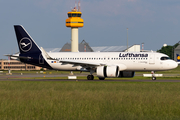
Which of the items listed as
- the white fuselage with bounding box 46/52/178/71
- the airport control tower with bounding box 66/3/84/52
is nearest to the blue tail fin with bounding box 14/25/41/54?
the white fuselage with bounding box 46/52/178/71

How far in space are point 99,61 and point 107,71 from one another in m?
4.00

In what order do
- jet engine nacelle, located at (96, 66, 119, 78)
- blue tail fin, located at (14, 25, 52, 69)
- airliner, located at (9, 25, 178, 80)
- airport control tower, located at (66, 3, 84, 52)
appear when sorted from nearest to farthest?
jet engine nacelle, located at (96, 66, 119, 78)
airliner, located at (9, 25, 178, 80)
blue tail fin, located at (14, 25, 52, 69)
airport control tower, located at (66, 3, 84, 52)

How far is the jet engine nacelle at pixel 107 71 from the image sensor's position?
135 feet

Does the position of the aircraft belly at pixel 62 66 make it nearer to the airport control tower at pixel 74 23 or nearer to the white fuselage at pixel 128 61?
the white fuselage at pixel 128 61

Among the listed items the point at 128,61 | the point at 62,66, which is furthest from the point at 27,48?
the point at 128,61

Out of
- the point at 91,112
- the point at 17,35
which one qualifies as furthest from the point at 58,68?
the point at 91,112

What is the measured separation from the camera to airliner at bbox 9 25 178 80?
4288cm

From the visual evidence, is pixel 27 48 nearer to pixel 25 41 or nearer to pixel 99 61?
pixel 25 41

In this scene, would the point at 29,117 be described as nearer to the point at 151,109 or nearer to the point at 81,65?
the point at 151,109

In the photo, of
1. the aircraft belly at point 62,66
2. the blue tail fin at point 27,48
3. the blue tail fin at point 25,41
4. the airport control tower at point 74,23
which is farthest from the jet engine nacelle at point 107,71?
the airport control tower at point 74,23

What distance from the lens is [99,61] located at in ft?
148

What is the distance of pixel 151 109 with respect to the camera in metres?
16.0

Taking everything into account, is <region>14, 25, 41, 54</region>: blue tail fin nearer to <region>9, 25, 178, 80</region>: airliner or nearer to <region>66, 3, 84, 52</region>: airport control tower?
<region>9, 25, 178, 80</region>: airliner

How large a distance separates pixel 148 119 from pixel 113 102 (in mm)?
5040
